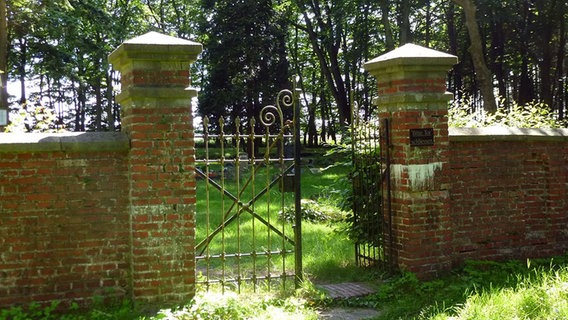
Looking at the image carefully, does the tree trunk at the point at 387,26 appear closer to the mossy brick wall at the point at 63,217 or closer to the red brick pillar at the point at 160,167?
the red brick pillar at the point at 160,167

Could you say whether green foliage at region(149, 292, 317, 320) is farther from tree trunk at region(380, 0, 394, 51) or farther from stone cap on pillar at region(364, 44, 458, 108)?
tree trunk at region(380, 0, 394, 51)

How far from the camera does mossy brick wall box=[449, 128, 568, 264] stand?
7.14 metres

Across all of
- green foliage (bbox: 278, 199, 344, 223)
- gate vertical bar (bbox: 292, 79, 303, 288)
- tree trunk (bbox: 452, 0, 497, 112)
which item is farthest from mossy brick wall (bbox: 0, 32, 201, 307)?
tree trunk (bbox: 452, 0, 497, 112)

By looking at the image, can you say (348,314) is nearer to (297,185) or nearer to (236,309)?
(236,309)

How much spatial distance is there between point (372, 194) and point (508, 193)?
1.84 meters

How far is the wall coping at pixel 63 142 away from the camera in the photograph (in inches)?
204

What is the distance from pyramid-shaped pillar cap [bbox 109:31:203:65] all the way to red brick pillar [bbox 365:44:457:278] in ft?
7.99

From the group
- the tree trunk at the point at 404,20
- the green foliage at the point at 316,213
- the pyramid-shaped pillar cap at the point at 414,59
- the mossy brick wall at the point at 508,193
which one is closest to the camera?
the pyramid-shaped pillar cap at the point at 414,59

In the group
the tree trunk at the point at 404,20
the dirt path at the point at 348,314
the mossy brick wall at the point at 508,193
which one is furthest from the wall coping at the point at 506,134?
the tree trunk at the point at 404,20

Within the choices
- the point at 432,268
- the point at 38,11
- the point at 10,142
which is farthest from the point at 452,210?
the point at 38,11

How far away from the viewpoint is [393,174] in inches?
270

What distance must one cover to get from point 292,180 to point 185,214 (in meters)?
1.49

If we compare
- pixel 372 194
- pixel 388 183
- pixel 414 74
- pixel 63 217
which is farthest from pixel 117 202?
pixel 414 74

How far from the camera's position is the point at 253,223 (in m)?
6.04
